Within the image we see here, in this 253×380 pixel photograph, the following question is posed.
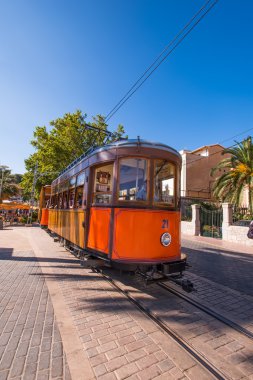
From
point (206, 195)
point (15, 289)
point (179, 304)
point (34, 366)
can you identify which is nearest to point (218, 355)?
point (179, 304)

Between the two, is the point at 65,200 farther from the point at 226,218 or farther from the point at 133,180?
the point at 226,218

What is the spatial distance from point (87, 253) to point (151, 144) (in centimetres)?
312

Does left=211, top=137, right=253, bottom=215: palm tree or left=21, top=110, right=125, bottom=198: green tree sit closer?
left=211, top=137, right=253, bottom=215: palm tree

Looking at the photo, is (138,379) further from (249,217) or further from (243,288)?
(249,217)

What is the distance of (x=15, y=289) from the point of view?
5.37 m

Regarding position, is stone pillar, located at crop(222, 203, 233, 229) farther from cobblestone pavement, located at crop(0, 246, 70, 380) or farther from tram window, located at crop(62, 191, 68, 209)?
cobblestone pavement, located at crop(0, 246, 70, 380)

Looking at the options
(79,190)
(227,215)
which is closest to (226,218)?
(227,215)

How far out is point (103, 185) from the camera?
5.67 meters

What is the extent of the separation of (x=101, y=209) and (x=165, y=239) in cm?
158

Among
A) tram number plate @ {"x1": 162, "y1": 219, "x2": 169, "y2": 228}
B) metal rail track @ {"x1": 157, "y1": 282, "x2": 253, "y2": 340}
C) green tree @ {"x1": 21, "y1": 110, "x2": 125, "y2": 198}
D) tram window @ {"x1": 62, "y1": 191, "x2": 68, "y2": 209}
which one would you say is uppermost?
green tree @ {"x1": 21, "y1": 110, "x2": 125, "y2": 198}

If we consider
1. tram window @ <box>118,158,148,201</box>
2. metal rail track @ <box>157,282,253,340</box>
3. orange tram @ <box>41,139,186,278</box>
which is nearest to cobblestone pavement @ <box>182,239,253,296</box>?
metal rail track @ <box>157,282,253,340</box>

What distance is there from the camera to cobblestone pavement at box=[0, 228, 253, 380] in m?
2.81

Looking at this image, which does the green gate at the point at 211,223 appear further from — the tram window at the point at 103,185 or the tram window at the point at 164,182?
the tram window at the point at 103,185

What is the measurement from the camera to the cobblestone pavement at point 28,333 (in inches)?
108
